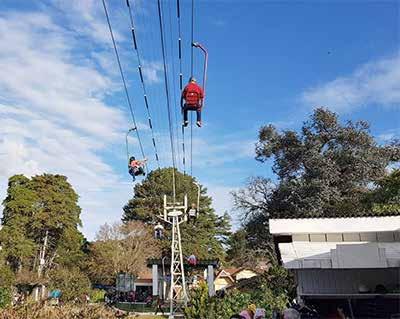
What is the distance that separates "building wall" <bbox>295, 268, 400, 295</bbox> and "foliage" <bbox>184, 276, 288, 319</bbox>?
43.9 inches

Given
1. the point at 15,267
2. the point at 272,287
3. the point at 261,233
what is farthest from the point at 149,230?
the point at 272,287

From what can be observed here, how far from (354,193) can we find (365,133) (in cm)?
373

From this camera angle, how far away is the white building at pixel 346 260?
1040 centimetres

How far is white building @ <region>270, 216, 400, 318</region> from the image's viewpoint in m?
10.4

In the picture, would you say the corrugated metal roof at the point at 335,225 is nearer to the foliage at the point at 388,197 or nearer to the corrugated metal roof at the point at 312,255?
the corrugated metal roof at the point at 312,255

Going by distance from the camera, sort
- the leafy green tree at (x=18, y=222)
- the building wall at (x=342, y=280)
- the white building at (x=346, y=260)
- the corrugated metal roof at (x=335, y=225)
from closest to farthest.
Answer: the white building at (x=346, y=260) → the building wall at (x=342, y=280) → the corrugated metal roof at (x=335, y=225) → the leafy green tree at (x=18, y=222)

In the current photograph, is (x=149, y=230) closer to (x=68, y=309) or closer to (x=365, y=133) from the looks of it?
(x=365, y=133)

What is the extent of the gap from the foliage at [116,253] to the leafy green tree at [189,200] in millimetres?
7002

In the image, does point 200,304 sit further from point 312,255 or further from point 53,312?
point 53,312

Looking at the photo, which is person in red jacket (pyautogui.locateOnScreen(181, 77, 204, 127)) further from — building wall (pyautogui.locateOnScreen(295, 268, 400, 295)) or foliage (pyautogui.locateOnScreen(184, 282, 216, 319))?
foliage (pyautogui.locateOnScreen(184, 282, 216, 319))

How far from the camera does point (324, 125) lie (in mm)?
28266

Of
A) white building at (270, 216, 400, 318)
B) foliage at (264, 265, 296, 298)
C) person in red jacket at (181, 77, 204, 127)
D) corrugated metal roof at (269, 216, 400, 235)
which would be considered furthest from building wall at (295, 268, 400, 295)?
person in red jacket at (181, 77, 204, 127)

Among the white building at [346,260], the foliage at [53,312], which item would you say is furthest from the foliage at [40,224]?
the foliage at [53,312]

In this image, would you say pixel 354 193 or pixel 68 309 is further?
pixel 354 193
